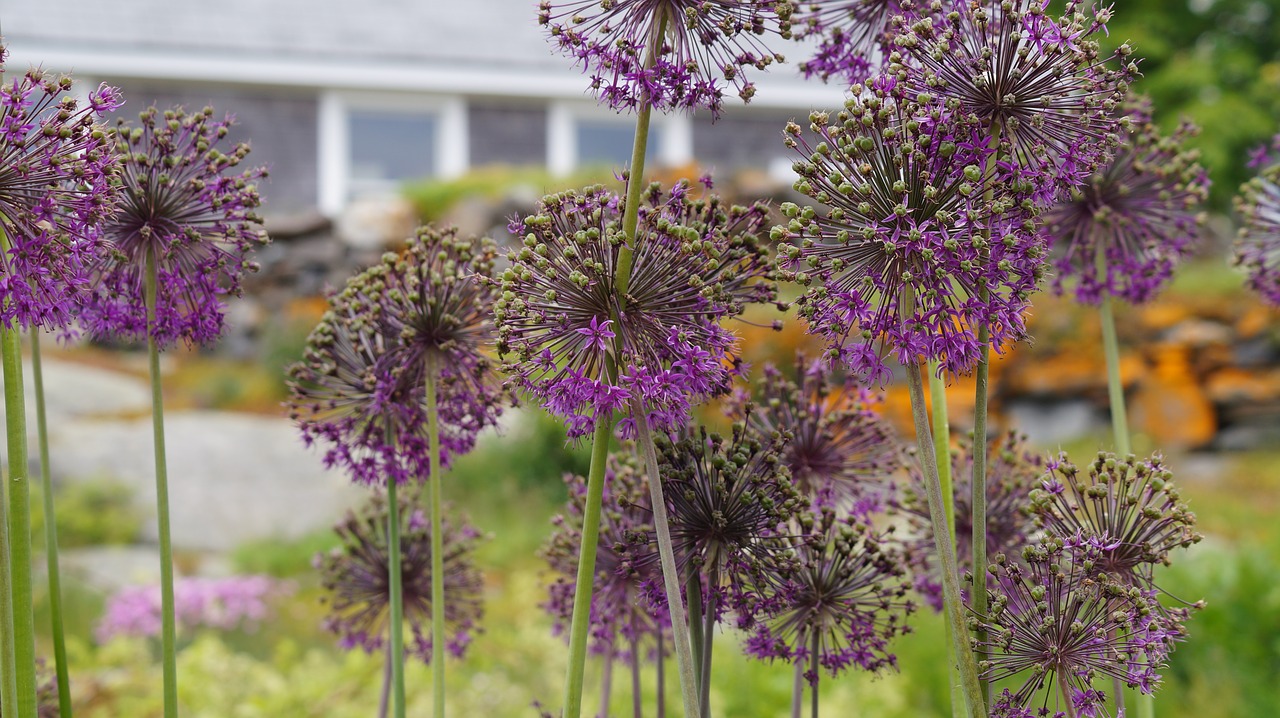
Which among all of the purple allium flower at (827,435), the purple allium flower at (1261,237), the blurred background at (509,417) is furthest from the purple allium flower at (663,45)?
the purple allium flower at (1261,237)

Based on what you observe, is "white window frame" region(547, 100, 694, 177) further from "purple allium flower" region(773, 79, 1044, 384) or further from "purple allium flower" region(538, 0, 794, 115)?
"purple allium flower" region(773, 79, 1044, 384)

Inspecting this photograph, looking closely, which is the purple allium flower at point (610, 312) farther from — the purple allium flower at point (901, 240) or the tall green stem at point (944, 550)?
the tall green stem at point (944, 550)

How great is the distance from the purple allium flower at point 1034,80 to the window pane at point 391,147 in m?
22.3

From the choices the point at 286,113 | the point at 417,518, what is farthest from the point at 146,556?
the point at 286,113

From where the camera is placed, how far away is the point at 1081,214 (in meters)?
3.12

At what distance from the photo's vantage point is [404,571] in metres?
3.29

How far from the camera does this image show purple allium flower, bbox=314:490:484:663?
3316 millimetres

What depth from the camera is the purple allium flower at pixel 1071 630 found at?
1.97m

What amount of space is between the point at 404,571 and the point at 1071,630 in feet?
6.89

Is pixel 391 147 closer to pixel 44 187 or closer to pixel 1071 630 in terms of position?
pixel 44 187

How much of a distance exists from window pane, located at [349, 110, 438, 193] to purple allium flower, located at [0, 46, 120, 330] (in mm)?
21775

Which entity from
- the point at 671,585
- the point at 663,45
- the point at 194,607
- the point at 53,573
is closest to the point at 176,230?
the point at 53,573

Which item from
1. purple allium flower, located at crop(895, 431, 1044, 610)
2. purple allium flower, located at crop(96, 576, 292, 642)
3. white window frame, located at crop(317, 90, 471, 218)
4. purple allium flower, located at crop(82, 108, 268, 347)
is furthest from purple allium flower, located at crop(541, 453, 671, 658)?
white window frame, located at crop(317, 90, 471, 218)

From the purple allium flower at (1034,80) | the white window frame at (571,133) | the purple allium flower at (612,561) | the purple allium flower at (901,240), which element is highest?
the white window frame at (571,133)
